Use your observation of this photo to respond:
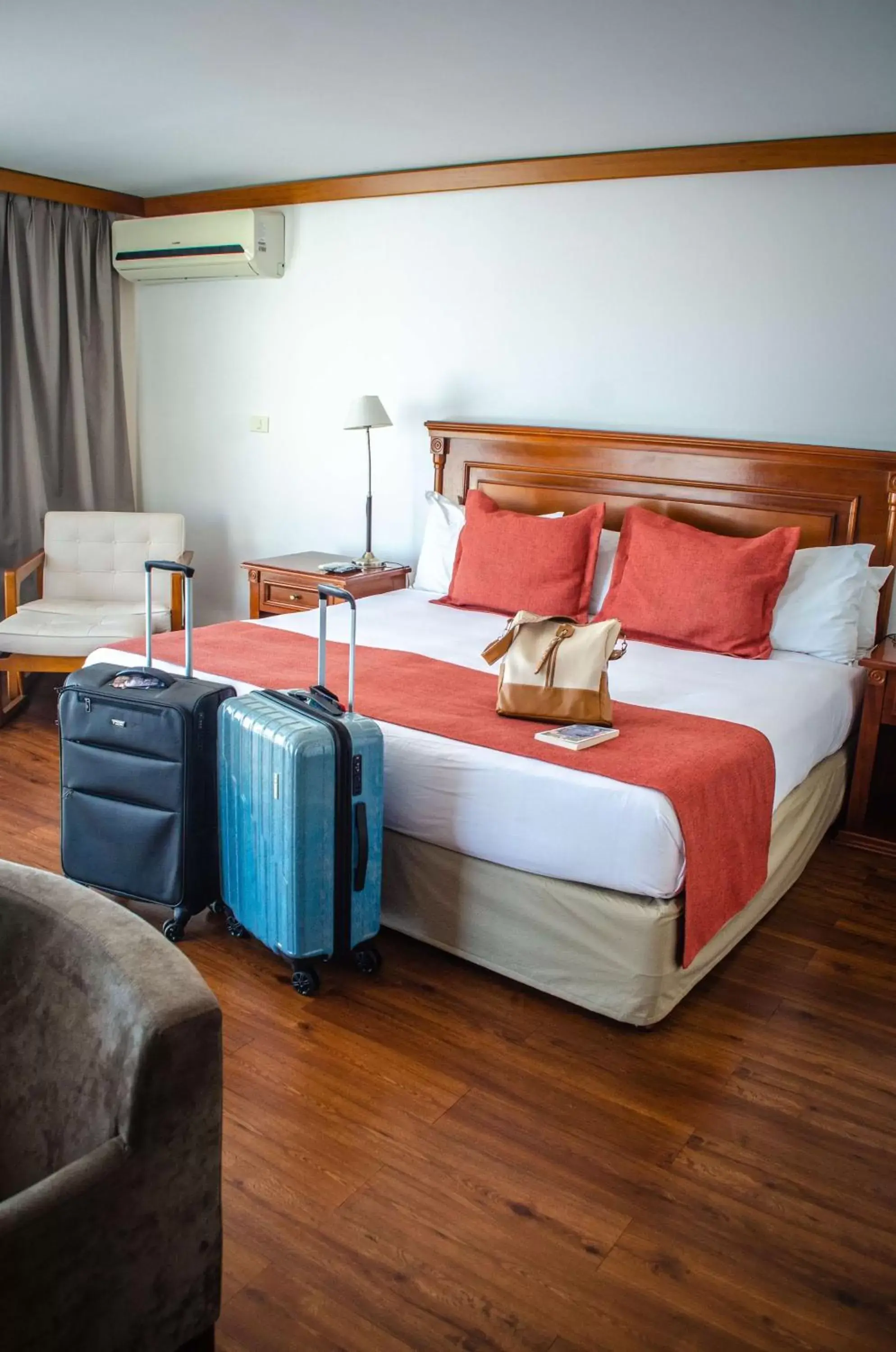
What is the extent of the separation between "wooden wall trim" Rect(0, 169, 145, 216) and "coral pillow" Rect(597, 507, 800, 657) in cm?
330

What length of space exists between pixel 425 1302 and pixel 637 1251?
0.37 m

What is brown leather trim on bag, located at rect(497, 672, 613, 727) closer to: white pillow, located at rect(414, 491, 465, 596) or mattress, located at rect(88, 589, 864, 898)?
mattress, located at rect(88, 589, 864, 898)

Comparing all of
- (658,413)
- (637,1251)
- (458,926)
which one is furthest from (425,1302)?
(658,413)

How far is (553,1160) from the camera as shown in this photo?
197 centimetres

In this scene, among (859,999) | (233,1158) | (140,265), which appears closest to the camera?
(233,1158)

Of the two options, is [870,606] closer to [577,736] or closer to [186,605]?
[577,736]

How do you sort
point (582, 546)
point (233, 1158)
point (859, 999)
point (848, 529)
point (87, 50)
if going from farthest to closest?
point (582, 546) → point (848, 529) → point (87, 50) → point (859, 999) → point (233, 1158)

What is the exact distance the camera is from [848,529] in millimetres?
3605

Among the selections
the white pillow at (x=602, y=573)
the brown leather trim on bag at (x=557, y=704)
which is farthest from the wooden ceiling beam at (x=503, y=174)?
the brown leather trim on bag at (x=557, y=704)

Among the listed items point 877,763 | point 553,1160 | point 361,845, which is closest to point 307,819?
point 361,845

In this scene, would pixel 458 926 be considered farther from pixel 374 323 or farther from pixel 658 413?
pixel 374 323

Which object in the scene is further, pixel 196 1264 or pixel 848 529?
pixel 848 529

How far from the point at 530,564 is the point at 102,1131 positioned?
2.80 m

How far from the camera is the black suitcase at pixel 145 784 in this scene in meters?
2.58
